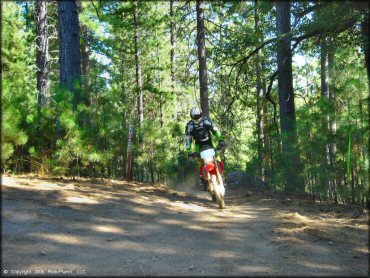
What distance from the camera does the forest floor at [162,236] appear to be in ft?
12.1

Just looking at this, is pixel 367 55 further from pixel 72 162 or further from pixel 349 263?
pixel 72 162

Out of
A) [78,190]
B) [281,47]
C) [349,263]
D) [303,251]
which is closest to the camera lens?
[349,263]

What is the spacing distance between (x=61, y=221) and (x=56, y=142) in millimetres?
3275

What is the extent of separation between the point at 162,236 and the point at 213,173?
10.1 feet

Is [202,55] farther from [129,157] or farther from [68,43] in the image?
[129,157]

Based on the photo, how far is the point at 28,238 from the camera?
13.4ft

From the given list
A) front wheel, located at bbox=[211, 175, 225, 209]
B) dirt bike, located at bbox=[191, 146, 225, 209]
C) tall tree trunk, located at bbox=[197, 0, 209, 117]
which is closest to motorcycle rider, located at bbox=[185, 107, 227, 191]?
dirt bike, located at bbox=[191, 146, 225, 209]

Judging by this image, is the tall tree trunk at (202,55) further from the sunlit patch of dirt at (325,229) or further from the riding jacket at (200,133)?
the sunlit patch of dirt at (325,229)

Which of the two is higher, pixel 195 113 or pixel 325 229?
pixel 195 113

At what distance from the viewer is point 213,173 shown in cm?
785

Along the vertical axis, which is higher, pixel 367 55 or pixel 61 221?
pixel 367 55

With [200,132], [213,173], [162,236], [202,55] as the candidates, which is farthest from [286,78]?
[162,236]

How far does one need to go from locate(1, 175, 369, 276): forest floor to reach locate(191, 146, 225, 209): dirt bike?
40 centimetres

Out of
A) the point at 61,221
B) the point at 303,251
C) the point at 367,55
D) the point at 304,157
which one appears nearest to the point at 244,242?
the point at 303,251
